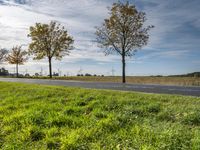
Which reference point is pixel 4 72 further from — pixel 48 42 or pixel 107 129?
pixel 107 129

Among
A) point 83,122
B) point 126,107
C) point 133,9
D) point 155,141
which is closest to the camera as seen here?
point 155,141

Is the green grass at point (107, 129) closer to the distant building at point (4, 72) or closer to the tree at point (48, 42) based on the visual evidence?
the tree at point (48, 42)

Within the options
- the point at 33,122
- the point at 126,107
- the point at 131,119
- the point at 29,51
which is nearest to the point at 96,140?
the point at 131,119

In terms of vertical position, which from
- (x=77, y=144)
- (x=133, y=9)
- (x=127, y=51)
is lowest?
(x=77, y=144)

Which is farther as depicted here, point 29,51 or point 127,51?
point 29,51

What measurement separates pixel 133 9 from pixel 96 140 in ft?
97.5

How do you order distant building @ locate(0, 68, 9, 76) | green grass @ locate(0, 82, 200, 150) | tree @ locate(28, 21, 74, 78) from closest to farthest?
1. green grass @ locate(0, 82, 200, 150)
2. tree @ locate(28, 21, 74, 78)
3. distant building @ locate(0, 68, 9, 76)

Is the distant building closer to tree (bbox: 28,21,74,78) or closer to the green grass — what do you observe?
tree (bbox: 28,21,74,78)

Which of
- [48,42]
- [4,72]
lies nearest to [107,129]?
[48,42]

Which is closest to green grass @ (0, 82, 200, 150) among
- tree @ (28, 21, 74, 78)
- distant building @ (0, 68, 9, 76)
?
tree @ (28, 21, 74, 78)

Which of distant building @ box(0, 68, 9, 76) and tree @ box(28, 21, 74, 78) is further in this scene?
A: distant building @ box(0, 68, 9, 76)

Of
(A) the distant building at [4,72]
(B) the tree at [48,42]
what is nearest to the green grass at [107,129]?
(B) the tree at [48,42]

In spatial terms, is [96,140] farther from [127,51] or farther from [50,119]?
[127,51]

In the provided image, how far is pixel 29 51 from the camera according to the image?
5338 centimetres
